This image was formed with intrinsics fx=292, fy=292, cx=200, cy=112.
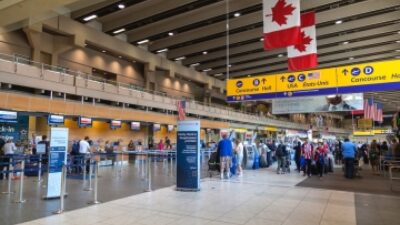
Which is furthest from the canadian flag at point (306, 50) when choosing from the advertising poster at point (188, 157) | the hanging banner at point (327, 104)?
the hanging banner at point (327, 104)

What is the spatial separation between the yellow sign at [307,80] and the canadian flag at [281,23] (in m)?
2.49

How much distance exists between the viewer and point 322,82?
10898 mm

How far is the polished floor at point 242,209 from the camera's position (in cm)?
502

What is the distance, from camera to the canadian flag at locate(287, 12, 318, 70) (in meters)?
10.2

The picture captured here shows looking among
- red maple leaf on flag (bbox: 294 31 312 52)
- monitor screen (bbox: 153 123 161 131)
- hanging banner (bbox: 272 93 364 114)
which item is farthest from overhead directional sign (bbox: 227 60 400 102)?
monitor screen (bbox: 153 123 161 131)

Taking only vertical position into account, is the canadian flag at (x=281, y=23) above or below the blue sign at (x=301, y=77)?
above

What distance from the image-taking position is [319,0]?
16.1 metres

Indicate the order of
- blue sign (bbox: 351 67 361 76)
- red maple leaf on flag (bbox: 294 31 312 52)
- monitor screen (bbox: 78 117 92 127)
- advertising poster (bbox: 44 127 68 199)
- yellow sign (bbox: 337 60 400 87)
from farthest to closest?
monitor screen (bbox: 78 117 92 127), red maple leaf on flag (bbox: 294 31 312 52), blue sign (bbox: 351 67 361 76), yellow sign (bbox: 337 60 400 87), advertising poster (bbox: 44 127 68 199)

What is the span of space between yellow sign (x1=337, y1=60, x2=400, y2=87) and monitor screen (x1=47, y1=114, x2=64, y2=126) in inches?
521

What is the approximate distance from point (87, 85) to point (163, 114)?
24.7 feet

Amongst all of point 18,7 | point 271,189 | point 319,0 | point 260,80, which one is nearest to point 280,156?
point 260,80

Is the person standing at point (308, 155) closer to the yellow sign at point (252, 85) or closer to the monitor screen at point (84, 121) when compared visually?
the yellow sign at point (252, 85)

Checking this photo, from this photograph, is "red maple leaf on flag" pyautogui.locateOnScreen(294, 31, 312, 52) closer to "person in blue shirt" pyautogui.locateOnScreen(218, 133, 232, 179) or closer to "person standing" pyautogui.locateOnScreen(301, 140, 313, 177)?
"person standing" pyautogui.locateOnScreen(301, 140, 313, 177)

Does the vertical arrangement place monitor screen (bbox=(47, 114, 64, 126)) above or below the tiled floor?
above
